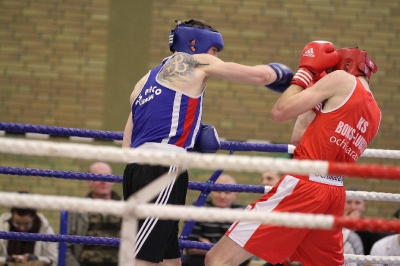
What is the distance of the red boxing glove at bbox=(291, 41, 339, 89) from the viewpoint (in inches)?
134

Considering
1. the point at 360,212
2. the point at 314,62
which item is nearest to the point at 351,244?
the point at 360,212

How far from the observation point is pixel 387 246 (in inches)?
206

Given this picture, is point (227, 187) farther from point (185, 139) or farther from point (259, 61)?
point (259, 61)

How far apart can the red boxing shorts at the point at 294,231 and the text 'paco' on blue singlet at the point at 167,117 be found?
512mm

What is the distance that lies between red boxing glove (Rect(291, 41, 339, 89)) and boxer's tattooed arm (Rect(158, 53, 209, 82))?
541mm

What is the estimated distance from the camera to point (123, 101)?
7.47 m

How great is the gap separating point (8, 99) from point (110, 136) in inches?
152

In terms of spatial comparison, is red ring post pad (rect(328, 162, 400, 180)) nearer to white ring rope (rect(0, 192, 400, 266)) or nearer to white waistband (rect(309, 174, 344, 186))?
white ring rope (rect(0, 192, 400, 266))

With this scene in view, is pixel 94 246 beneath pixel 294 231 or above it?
beneath

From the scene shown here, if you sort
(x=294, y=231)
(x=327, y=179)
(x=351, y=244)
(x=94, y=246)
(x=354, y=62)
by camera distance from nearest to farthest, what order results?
(x=294, y=231)
(x=327, y=179)
(x=354, y=62)
(x=351, y=244)
(x=94, y=246)

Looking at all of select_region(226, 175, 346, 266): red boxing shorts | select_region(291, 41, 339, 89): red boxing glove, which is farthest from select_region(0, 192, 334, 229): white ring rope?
select_region(291, 41, 339, 89): red boxing glove

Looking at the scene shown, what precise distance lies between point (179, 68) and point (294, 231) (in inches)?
39.9

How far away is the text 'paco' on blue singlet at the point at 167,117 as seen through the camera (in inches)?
129

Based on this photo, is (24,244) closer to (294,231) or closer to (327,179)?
(294,231)
